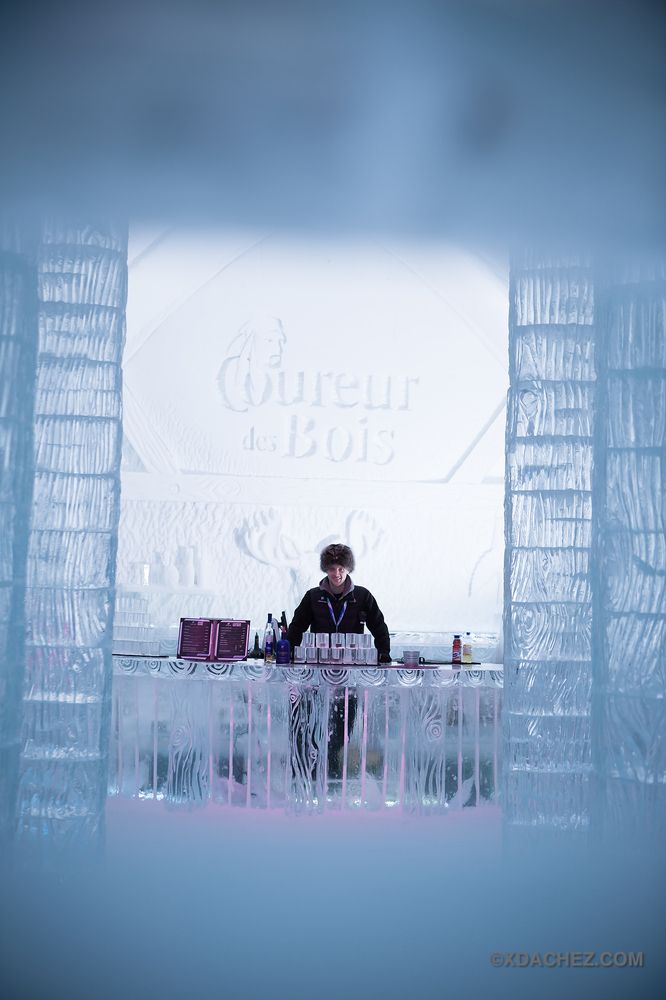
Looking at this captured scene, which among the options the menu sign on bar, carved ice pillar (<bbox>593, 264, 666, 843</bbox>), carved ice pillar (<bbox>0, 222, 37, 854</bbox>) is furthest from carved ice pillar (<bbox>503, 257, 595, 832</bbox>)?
carved ice pillar (<bbox>0, 222, 37, 854</bbox>)

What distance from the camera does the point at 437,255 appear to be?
5.87m

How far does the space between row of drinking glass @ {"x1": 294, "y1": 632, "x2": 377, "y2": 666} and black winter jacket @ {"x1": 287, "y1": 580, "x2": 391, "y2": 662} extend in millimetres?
232

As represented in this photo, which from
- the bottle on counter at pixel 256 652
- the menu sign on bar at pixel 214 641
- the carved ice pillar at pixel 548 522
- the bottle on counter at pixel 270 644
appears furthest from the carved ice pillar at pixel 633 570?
the bottle on counter at pixel 256 652

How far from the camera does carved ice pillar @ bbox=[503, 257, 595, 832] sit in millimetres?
3414

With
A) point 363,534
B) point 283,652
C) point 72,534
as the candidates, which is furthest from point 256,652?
point 72,534

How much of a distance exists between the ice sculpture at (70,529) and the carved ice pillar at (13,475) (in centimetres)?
3

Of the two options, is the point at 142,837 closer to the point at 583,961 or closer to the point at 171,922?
the point at 171,922

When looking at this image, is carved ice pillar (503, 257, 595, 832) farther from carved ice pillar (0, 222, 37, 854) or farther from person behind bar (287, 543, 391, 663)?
carved ice pillar (0, 222, 37, 854)

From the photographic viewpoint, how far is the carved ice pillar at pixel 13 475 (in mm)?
3207

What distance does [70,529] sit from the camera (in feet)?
11.2

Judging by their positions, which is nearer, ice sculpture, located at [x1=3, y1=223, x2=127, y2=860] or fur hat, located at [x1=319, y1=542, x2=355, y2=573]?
ice sculpture, located at [x1=3, y1=223, x2=127, y2=860]

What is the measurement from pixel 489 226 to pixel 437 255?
2.77 m

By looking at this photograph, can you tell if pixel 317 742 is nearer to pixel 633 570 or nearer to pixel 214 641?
pixel 214 641

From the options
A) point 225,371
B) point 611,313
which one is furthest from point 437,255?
point 611,313
